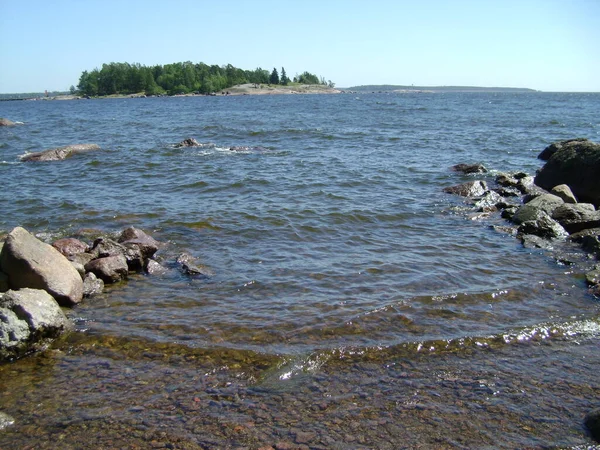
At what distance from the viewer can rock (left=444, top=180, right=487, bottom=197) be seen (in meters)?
16.5

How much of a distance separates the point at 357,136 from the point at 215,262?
2462cm

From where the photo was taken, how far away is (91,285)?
8.88 m

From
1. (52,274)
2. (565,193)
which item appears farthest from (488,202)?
(52,274)

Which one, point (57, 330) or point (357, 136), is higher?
point (357, 136)

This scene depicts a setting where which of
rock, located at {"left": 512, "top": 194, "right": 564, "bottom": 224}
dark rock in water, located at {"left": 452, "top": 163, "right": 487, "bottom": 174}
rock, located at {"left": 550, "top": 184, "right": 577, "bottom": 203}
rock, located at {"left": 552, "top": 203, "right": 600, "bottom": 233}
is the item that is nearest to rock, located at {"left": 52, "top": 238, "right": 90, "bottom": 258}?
rock, located at {"left": 512, "top": 194, "right": 564, "bottom": 224}

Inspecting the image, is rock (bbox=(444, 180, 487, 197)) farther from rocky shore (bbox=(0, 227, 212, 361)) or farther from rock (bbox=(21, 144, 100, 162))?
rock (bbox=(21, 144, 100, 162))

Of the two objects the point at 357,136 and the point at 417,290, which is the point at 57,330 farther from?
the point at 357,136

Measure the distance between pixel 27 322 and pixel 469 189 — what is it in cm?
1409

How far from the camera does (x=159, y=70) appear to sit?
183 m

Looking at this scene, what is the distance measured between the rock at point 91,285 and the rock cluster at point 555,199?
A: 9.07 metres

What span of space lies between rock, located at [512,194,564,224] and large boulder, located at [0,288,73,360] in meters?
11.3

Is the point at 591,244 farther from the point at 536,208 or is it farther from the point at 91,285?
the point at 91,285

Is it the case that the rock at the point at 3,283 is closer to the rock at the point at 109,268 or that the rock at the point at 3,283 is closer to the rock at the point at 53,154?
the rock at the point at 109,268

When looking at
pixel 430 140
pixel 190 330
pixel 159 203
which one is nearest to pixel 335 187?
pixel 159 203
